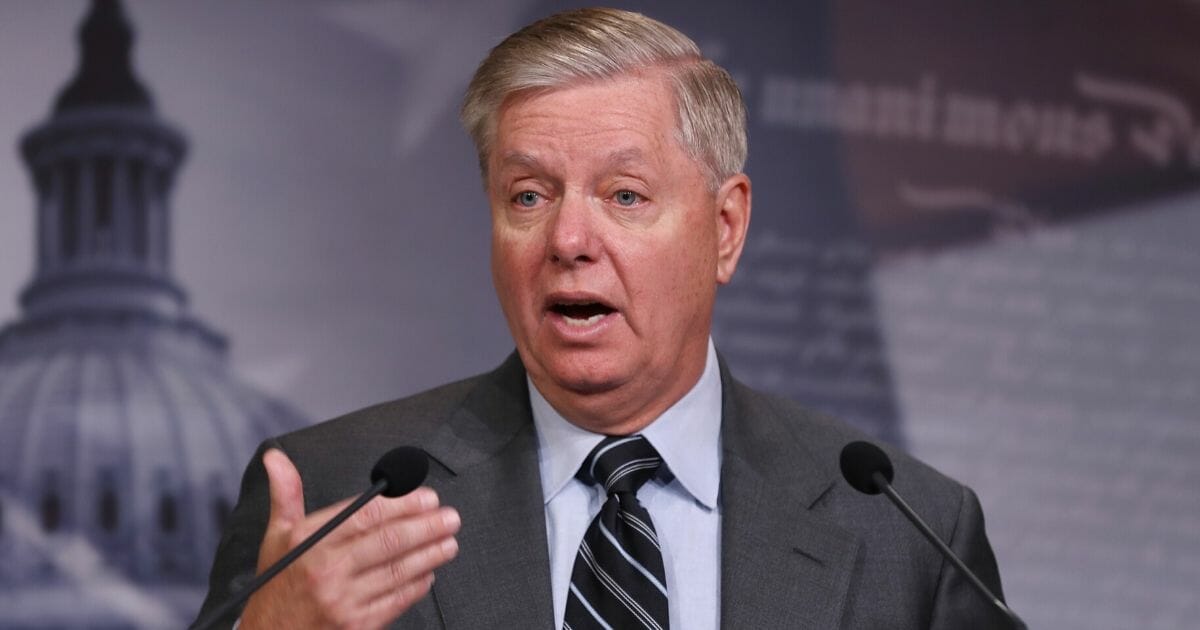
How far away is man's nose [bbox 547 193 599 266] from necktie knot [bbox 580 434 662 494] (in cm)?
28

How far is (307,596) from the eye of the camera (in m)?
1.66

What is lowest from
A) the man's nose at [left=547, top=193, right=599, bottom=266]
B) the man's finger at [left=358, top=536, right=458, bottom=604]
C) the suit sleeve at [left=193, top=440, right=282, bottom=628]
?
the suit sleeve at [left=193, top=440, right=282, bottom=628]

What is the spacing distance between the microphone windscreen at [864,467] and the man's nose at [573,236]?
0.45 metres

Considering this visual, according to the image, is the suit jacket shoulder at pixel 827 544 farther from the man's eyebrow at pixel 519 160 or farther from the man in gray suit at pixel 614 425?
the man's eyebrow at pixel 519 160

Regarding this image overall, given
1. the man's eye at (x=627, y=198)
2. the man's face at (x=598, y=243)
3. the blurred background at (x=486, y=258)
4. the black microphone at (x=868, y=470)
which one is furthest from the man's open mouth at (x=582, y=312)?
the blurred background at (x=486, y=258)

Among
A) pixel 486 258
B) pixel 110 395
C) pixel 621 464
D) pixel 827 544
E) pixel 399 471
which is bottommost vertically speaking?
pixel 110 395

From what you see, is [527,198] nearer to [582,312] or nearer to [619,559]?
[582,312]

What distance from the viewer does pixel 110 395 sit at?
11.1 ft

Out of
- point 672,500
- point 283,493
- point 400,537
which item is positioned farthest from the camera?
point 672,500

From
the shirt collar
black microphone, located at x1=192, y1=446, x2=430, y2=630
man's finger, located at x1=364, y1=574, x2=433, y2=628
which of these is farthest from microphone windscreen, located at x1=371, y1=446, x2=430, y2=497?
the shirt collar

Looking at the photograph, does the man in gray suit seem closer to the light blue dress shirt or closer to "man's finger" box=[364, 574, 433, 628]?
the light blue dress shirt

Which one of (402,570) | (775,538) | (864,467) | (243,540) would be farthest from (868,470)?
(243,540)

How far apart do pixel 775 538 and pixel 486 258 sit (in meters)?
1.67

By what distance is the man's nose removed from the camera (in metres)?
2.06
